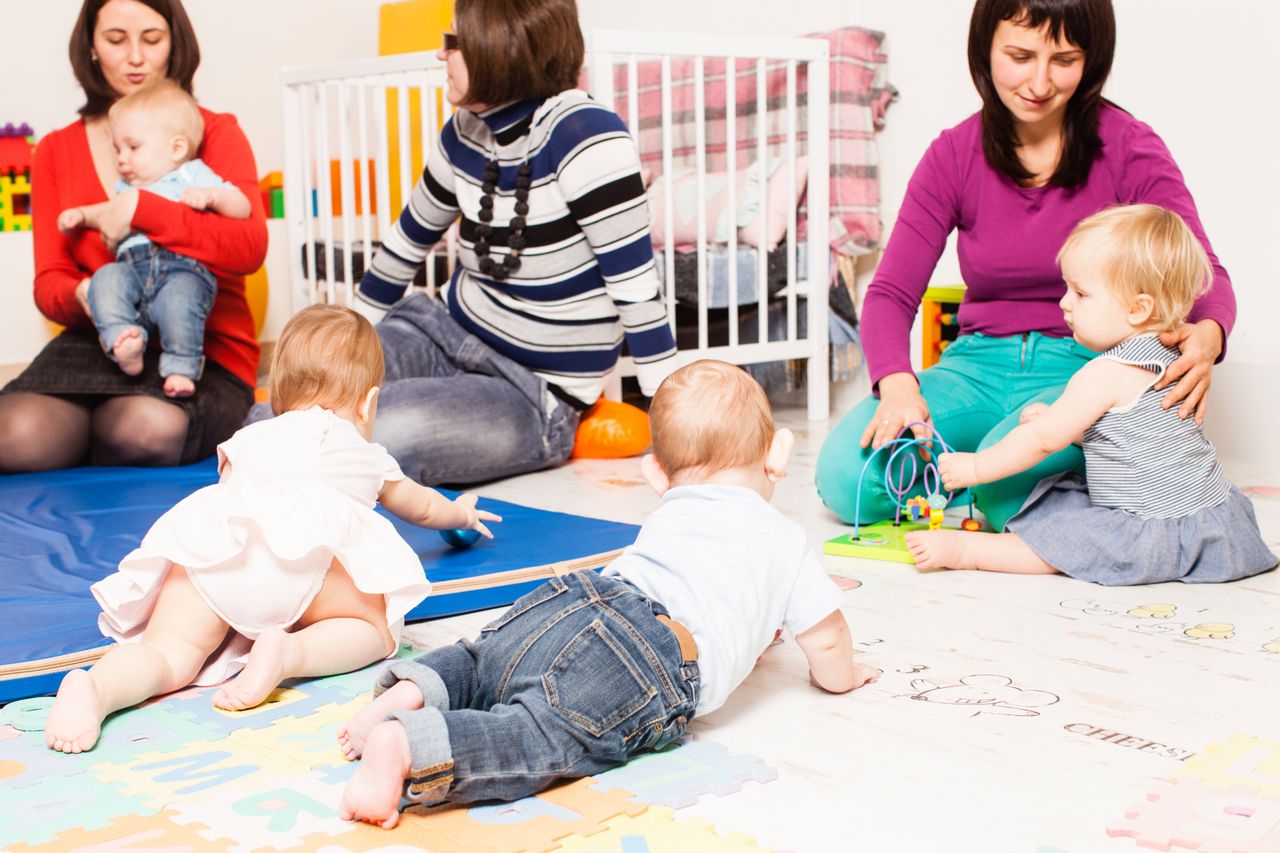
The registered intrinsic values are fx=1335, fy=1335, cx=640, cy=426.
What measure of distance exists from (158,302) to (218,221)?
20 cm

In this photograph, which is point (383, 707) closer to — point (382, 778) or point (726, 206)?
point (382, 778)

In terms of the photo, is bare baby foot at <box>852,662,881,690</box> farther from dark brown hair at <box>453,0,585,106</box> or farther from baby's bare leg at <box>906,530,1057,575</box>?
dark brown hair at <box>453,0,585,106</box>

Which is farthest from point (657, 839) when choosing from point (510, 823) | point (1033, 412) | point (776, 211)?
point (776, 211)

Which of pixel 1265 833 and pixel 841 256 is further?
pixel 841 256

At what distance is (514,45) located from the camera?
2.32 m

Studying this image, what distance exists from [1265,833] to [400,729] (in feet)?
2.14

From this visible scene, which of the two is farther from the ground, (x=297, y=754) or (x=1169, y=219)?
(x=1169, y=219)

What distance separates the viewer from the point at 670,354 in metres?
2.49

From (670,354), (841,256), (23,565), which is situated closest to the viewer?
(23,565)

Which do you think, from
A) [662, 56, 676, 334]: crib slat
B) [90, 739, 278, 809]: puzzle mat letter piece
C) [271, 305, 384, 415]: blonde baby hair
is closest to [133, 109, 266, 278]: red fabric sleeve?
[662, 56, 676, 334]: crib slat

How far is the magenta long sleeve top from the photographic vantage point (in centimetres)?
198

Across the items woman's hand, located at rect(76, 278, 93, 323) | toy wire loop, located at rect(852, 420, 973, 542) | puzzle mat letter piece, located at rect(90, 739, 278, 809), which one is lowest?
puzzle mat letter piece, located at rect(90, 739, 278, 809)

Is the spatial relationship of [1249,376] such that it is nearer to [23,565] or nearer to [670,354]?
[670,354]

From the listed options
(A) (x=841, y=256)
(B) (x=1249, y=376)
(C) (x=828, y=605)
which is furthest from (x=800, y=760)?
(A) (x=841, y=256)
